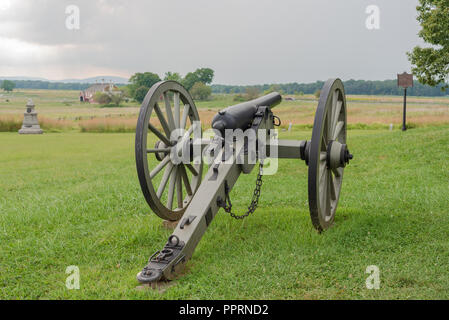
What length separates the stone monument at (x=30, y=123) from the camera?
21969mm

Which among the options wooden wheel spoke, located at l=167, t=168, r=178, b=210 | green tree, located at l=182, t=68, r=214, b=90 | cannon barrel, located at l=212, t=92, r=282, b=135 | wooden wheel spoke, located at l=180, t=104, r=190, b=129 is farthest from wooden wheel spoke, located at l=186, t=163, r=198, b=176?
green tree, located at l=182, t=68, r=214, b=90

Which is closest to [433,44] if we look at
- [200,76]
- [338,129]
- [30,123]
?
[200,76]

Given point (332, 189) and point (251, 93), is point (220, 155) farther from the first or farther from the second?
point (251, 93)

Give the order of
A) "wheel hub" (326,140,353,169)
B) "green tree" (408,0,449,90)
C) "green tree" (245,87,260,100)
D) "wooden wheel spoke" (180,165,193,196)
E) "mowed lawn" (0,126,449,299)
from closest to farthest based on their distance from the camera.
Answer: "mowed lawn" (0,126,449,299) → "wheel hub" (326,140,353,169) → "wooden wheel spoke" (180,165,193,196) → "green tree" (245,87,260,100) → "green tree" (408,0,449,90)

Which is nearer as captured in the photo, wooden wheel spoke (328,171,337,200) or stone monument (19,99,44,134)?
wooden wheel spoke (328,171,337,200)

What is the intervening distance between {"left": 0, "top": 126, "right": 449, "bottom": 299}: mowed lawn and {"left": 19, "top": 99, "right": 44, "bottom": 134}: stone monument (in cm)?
1381

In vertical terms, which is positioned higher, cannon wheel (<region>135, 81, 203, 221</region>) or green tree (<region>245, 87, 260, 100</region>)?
green tree (<region>245, 87, 260, 100</region>)

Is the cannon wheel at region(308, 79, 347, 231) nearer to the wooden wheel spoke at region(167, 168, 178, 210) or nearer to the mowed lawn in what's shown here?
the mowed lawn

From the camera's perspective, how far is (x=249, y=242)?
16.3ft

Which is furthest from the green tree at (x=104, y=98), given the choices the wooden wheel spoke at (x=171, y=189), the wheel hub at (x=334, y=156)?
the wheel hub at (x=334, y=156)

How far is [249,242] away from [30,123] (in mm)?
20200

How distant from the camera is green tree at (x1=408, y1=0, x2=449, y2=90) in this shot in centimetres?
1266

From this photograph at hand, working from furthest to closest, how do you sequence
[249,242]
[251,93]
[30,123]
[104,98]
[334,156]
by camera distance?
[104,98] < [30,123] < [251,93] < [249,242] < [334,156]

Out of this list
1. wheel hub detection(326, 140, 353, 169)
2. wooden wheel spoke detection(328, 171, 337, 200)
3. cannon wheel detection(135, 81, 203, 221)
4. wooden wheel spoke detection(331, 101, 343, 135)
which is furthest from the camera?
wooden wheel spoke detection(331, 101, 343, 135)
